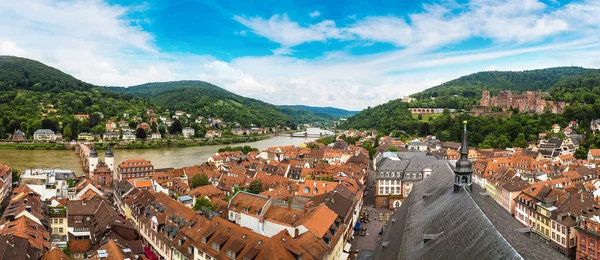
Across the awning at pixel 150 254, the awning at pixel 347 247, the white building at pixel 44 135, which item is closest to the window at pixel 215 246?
the awning at pixel 150 254

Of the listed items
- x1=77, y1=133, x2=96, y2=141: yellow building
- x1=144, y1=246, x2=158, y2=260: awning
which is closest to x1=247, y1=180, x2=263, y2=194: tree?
x1=144, y1=246, x2=158, y2=260: awning

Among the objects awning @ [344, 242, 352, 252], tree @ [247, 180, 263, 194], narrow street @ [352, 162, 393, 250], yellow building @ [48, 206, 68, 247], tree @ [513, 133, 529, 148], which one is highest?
tree @ [513, 133, 529, 148]

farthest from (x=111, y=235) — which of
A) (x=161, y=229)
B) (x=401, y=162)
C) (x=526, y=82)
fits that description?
(x=526, y=82)

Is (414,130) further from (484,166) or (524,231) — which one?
(524,231)

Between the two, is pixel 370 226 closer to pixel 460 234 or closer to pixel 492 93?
pixel 460 234

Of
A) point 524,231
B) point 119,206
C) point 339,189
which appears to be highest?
point 524,231

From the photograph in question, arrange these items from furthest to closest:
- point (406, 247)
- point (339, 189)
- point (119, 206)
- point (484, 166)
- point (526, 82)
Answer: point (526, 82) → point (484, 166) → point (119, 206) → point (339, 189) → point (406, 247)

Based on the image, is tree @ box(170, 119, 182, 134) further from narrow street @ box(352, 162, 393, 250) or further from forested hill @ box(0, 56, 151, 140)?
narrow street @ box(352, 162, 393, 250)

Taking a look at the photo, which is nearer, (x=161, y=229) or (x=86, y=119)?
(x=161, y=229)
